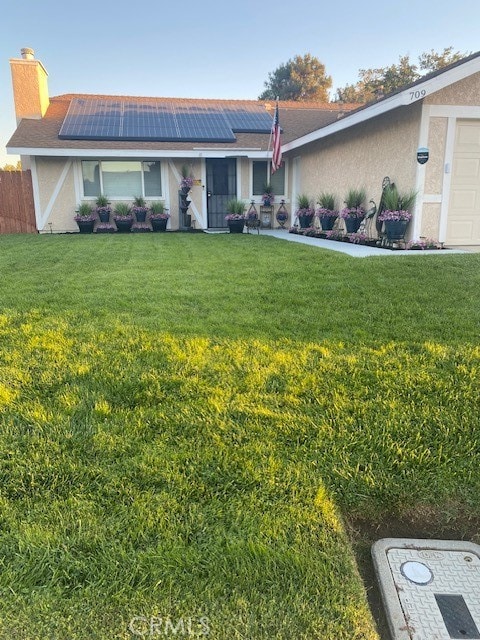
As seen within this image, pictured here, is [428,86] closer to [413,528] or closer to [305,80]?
[413,528]

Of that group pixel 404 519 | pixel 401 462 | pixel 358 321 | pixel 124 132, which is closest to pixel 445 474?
pixel 401 462

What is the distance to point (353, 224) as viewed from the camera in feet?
32.1

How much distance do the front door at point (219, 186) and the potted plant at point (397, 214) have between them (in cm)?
740

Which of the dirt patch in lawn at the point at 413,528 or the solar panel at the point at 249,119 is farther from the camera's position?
the solar panel at the point at 249,119

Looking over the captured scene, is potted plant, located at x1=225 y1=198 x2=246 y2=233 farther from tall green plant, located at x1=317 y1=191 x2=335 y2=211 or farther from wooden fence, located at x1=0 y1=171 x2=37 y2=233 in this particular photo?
wooden fence, located at x1=0 y1=171 x2=37 y2=233

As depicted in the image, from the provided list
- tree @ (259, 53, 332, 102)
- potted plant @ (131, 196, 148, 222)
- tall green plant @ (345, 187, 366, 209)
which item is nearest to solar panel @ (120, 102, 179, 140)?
potted plant @ (131, 196, 148, 222)

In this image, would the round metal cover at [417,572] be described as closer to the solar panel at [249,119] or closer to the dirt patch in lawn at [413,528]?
the dirt patch in lawn at [413,528]

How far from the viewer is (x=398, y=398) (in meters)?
2.45

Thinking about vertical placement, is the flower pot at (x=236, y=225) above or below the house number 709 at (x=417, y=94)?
below

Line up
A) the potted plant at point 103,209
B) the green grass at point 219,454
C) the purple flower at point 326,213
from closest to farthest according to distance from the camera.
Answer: the green grass at point 219,454 < the purple flower at point 326,213 < the potted plant at point 103,209

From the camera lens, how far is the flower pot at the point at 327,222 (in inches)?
431

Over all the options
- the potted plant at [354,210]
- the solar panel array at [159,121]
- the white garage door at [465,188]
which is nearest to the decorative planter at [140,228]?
the solar panel array at [159,121]

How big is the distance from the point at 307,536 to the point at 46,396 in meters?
1.65

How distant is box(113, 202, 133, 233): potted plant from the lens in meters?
13.3
